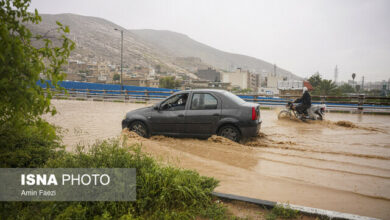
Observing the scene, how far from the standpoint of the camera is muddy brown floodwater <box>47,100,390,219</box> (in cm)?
378

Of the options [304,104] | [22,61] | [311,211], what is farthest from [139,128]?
[304,104]

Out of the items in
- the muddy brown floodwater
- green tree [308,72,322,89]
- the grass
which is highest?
green tree [308,72,322,89]

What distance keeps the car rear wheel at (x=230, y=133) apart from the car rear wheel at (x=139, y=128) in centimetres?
224

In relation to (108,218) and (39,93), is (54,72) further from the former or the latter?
(108,218)

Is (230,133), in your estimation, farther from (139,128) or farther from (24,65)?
A: (24,65)

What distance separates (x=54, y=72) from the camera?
8.49ft

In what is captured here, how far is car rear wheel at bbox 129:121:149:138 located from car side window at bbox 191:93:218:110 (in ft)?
→ 5.26

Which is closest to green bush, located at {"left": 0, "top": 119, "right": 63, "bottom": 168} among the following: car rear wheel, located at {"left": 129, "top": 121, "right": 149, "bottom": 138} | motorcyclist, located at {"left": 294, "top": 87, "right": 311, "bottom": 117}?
car rear wheel, located at {"left": 129, "top": 121, "right": 149, "bottom": 138}

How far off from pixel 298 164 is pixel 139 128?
4514mm

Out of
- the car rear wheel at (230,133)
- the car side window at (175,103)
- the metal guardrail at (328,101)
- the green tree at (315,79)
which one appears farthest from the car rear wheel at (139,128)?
the green tree at (315,79)

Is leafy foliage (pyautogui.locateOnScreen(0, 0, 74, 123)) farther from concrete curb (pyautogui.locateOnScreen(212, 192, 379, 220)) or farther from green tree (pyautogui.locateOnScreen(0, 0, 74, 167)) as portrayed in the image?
concrete curb (pyautogui.locateOnScreen(212, 192, 379, 220))

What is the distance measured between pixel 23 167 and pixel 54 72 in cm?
230

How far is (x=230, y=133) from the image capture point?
688cm

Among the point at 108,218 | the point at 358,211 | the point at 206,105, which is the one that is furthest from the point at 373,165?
the point at 108,218
